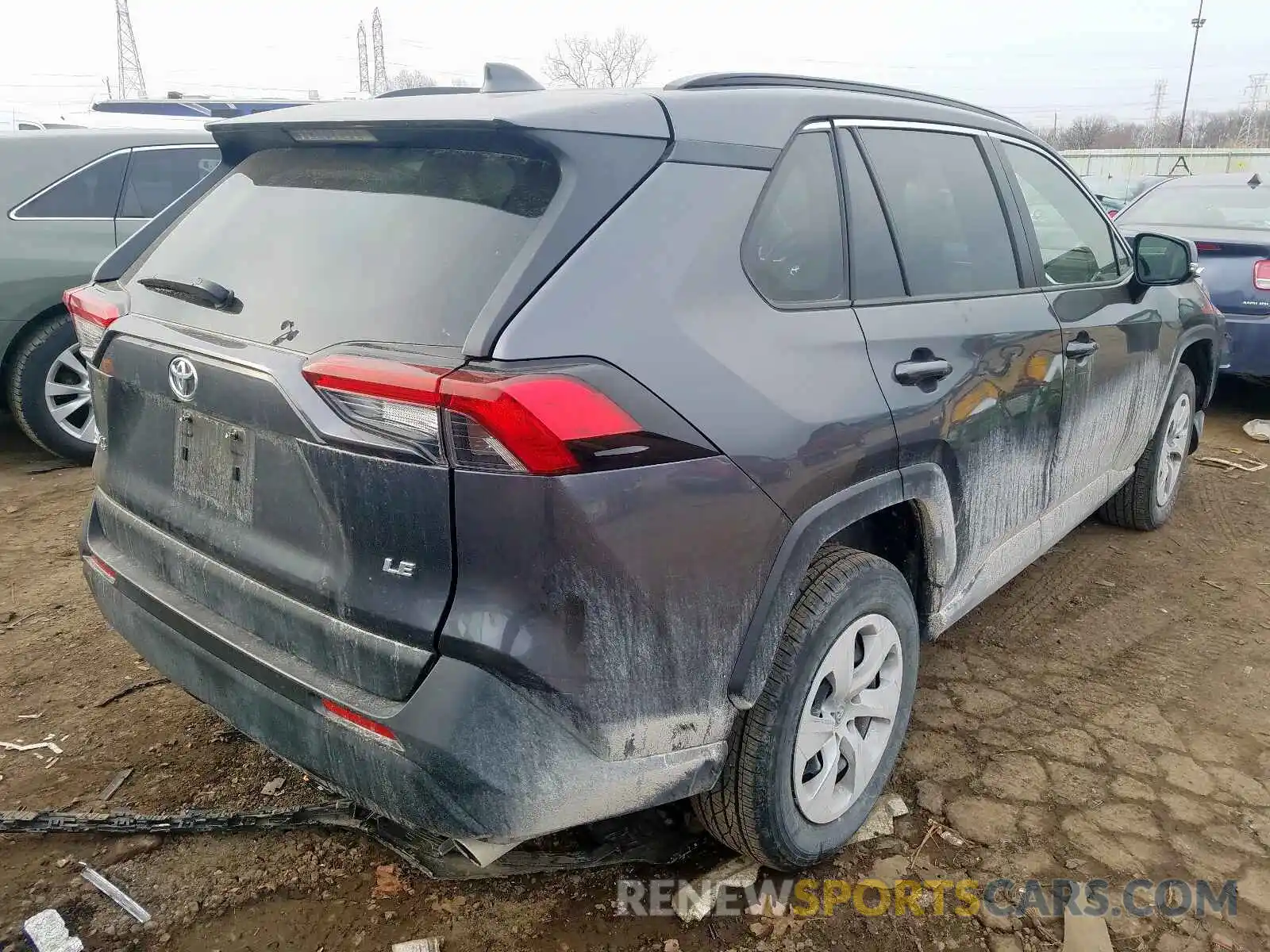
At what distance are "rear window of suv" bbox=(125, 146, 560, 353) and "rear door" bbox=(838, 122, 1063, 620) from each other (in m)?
0.93

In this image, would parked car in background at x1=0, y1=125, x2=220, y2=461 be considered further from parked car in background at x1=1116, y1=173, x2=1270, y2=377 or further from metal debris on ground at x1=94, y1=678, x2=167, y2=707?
parked car in background at x1=1116, y1=173, x2=1270, y2=377

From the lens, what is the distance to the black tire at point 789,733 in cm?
200

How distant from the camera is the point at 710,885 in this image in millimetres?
2234

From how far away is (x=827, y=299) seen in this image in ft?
7.03

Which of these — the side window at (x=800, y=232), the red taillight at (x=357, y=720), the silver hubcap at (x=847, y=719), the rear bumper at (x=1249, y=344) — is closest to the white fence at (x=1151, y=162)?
the rear bumper at (x=1249, y=344)

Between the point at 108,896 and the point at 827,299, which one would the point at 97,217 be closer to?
the point at 108,896

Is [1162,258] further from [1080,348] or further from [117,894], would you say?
[117,894]

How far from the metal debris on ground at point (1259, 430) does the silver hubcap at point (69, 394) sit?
23.8 feet

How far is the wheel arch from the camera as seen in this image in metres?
1.88

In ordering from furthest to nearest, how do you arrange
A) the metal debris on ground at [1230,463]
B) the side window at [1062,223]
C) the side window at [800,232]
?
the metal debris on ground at [1230,463] < the side window at [1062,223] < the side window at [800,232]

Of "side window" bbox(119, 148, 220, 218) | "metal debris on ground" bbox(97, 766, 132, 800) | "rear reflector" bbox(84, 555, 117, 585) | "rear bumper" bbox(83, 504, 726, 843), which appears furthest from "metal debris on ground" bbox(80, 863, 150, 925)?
"side window" bbox(119, 148, 220, 218)

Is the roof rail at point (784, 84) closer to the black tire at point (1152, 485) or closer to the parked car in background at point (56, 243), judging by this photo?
the black tire at point (1152, 485)

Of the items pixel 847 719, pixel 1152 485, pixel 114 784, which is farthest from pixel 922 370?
pixel 1152 485

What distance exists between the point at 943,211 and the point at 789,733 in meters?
1.55
